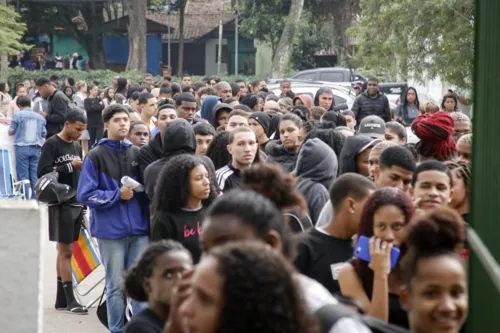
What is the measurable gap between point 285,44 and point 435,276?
47.5 m

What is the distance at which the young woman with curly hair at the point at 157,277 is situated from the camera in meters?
4.50

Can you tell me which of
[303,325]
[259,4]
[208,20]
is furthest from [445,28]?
[208,20]

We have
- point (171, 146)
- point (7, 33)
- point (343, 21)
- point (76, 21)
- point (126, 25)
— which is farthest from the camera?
point (126, 25)

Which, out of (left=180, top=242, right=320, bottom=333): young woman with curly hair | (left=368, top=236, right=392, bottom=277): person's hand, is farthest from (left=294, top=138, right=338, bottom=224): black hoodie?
(left=180, top=242, right=320, bottom=333): young woman with curly hair

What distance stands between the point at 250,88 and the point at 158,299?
19.7 m

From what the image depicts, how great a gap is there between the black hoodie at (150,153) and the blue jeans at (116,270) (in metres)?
0.59

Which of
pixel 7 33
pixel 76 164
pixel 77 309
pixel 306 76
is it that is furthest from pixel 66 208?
pixel 306 76

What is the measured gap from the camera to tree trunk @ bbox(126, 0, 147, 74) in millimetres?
54219

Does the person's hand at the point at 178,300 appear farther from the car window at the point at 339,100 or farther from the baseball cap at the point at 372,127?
the car window at the point at 339,100

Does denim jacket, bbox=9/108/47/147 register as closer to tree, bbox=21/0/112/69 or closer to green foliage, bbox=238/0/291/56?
green foliage, bbox=238/0/291/56

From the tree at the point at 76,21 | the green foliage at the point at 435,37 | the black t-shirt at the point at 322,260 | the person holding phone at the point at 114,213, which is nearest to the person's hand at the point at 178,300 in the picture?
the black t-shirt at the point at 322,260

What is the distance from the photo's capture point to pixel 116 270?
8.20 metres

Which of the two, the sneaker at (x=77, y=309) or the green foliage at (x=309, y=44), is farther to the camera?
the green foliage at (x=309, y=44)

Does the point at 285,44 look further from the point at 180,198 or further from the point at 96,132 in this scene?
the point at 180,198
